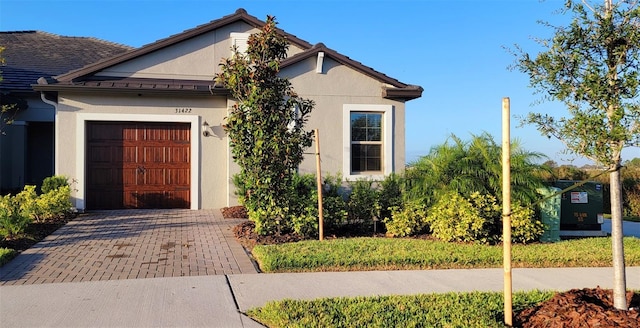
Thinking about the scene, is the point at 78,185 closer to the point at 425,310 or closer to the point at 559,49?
the point at 425,310

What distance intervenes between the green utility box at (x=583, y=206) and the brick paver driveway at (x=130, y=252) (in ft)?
22.4

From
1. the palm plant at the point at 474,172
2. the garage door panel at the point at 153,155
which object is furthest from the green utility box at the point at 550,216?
the garage door panel at the point at 153,155

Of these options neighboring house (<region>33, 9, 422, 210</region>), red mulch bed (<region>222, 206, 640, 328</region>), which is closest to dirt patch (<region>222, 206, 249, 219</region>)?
neighboring house (<region>33, 9, 422, 210</region>)

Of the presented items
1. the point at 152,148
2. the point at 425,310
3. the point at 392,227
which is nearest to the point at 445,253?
the point at 392,227

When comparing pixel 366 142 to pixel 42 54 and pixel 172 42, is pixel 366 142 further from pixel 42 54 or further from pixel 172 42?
pixel 42 54

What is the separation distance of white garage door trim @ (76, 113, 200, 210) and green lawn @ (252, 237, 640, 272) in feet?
18.2

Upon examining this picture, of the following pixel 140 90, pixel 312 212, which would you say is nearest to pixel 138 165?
pixel 140 90

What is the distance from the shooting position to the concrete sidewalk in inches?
191

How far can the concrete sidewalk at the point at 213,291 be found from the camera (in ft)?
15.9

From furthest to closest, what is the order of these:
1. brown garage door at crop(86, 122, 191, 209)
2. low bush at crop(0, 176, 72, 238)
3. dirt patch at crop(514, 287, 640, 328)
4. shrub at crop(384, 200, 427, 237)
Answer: brown garage door at crop(86, 122, 191, 209), shrub at crop(384, 200, 427, 237), low bush at crop(0, 176, 72, 238), dirt patch at crop(514, 287, 640, 328)

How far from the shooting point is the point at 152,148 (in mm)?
13195

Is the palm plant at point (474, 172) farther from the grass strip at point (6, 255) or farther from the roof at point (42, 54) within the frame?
the roof at point (42, 54)

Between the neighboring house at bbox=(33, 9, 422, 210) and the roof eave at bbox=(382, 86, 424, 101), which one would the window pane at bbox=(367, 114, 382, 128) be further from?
the roof eave at bbox=(382, 86, 424, 101)

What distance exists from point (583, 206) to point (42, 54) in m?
19.0
